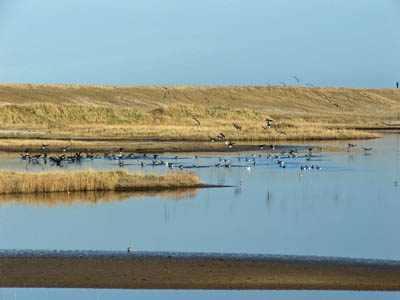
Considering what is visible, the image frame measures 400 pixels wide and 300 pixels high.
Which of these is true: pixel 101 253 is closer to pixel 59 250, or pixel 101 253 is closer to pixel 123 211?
pixel 59 250

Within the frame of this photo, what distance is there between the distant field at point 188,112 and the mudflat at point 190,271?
47.4m

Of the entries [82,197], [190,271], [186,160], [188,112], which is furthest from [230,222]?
[188,112]

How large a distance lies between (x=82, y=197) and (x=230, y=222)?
663cm

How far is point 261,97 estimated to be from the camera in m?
153

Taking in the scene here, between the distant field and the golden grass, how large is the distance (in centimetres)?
3411

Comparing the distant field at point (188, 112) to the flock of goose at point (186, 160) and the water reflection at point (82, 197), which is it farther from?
the water reflection at point (82, 197)

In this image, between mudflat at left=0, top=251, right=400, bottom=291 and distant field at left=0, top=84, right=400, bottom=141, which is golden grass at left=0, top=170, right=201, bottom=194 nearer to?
mudflat at left=0, top=251, right=400, bottom=291

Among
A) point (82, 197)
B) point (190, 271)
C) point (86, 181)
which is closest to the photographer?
point (190, 271)

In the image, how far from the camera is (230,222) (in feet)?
77.4

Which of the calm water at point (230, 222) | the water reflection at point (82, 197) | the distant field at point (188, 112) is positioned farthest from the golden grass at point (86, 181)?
the distant field at point (188, 112)

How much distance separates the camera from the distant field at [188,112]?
71250 millimetres

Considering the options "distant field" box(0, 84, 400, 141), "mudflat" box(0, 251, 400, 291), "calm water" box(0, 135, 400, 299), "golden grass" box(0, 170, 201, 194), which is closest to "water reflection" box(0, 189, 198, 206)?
"calm water" box(0, 135, 400, 299)

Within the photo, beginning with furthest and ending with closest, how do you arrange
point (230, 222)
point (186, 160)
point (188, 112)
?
point (188, 112) → point (186, 160) → point (230, 222)

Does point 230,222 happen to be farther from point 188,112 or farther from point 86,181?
point 188,112
